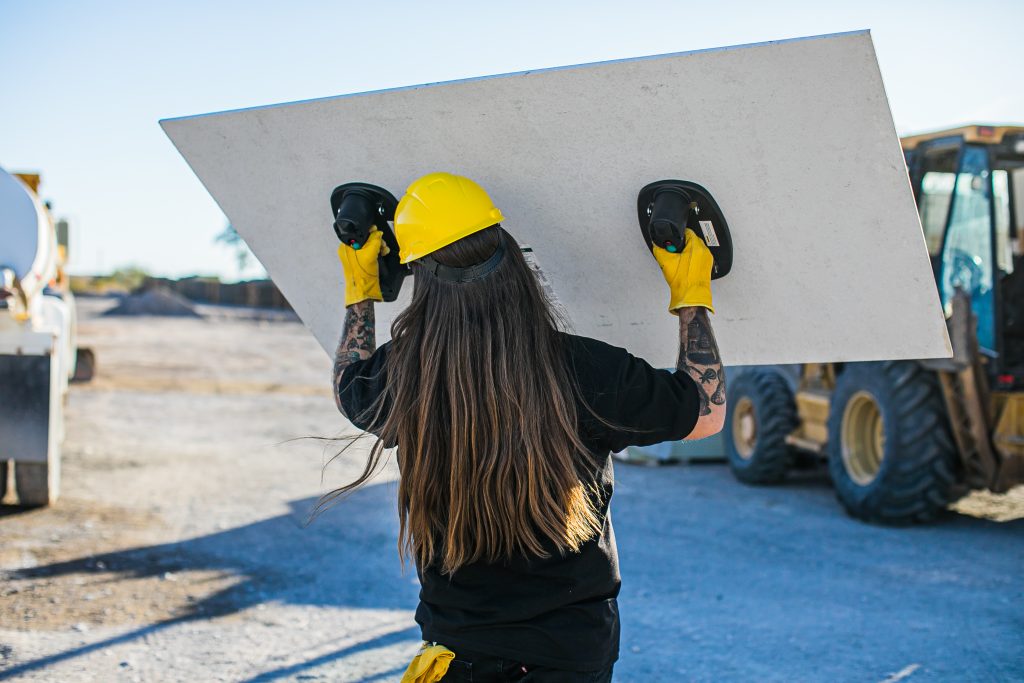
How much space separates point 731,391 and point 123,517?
574cm

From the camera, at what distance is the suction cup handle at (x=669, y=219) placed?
2299mm

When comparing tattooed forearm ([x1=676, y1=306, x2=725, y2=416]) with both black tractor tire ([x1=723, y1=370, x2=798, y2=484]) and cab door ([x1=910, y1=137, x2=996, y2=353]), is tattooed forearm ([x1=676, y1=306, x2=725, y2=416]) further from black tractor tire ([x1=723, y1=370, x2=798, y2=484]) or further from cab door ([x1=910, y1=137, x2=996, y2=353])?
black tractor tire ([x1=723, y1=370, x2=798, y2=484])

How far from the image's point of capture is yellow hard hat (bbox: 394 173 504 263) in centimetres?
203

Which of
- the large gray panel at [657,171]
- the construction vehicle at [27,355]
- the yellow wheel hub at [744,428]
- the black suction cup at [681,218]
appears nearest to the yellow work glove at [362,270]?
the large gray panel at [657,171]

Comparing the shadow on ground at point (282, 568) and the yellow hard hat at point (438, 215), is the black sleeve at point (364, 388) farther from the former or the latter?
the shadow on ground at point (282, 568)

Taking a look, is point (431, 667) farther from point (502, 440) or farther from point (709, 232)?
point (709, 232)

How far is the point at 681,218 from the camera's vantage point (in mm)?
2336

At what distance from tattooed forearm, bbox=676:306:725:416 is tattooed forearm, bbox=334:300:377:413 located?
84 centimetres

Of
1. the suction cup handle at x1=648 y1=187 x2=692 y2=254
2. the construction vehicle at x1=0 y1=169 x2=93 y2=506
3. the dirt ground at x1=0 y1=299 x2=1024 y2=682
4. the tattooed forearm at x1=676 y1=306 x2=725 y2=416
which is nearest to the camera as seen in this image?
the tattooed forearm at x1=676 y1=306 x2=725 y2=416

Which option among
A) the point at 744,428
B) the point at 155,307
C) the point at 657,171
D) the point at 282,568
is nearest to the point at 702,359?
the point at 657,171

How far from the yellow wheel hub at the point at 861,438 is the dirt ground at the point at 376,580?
0.44 meters

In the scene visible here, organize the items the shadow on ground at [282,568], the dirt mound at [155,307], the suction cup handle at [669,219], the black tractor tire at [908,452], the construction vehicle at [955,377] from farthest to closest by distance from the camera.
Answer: the dirt mound at [155,307], the black tractor tire at [908,452], the construction vehicle at [955,377], the shadow on ground at [282,568], the suction cup handle at [669,219]

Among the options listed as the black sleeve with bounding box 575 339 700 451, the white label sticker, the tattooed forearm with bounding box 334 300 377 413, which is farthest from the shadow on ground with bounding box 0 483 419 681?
the white label sticker

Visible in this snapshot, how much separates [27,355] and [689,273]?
5.56m
